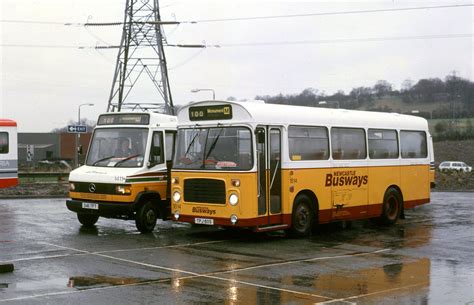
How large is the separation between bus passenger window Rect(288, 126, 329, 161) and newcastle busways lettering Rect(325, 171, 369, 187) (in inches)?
21.3

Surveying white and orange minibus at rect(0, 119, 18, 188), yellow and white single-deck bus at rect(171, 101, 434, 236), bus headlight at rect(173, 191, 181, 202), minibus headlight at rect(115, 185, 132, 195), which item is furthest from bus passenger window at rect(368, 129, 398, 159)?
white and orange minibus at rect(0, 119, 18, 188)

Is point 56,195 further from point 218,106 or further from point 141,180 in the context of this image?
point 218,106

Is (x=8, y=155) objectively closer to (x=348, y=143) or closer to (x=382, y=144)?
(x=348, y=143)

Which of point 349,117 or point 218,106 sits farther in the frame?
point 349,117

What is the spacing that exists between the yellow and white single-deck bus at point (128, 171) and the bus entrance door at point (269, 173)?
2.93 m

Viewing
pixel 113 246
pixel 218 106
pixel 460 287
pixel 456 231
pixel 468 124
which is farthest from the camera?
pixel 468 124

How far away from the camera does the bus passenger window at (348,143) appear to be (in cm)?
1606

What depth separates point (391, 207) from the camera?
18141mm

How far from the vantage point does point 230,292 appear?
8906mm

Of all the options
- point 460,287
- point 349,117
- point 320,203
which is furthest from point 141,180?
point 460,287

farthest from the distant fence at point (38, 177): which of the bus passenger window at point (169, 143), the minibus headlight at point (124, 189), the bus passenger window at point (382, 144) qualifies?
the bus passenger window at point (382, 144)

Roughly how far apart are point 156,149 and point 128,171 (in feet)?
3.19

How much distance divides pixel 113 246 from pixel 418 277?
6159 millimetres

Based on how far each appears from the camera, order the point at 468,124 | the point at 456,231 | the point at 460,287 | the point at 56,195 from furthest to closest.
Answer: the point at 468,124 → the point at 56,195 → the point at 456,231 → the point at 460,287
